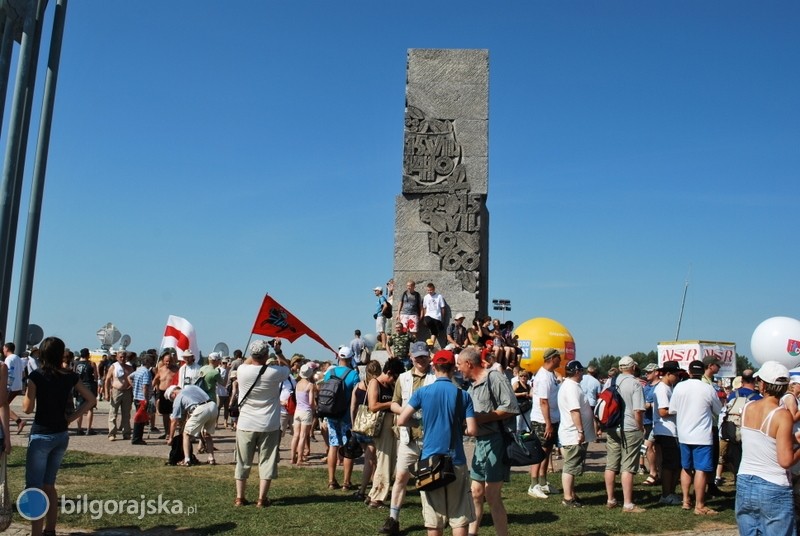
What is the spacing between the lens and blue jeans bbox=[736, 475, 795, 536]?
4.34 metres

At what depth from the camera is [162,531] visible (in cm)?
636

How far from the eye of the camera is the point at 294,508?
23.8ft

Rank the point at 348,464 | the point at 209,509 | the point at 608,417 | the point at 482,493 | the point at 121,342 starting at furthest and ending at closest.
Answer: the point at 121,342, the point at 348,464, the point at 608,417, the point at 209,509, the point at 482,493

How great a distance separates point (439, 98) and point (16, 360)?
29.9 feet

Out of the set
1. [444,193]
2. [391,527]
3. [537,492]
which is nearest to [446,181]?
[444,193]

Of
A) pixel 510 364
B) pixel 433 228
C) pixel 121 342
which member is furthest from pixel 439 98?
pixel 121 342

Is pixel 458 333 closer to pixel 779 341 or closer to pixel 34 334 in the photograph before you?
pixel 779 341

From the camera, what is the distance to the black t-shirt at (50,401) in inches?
222

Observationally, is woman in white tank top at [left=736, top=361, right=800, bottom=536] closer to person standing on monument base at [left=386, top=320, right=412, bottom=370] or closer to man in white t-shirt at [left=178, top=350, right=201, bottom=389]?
person standing on monument base at [left=386, top=320, right=412, bottom=370]

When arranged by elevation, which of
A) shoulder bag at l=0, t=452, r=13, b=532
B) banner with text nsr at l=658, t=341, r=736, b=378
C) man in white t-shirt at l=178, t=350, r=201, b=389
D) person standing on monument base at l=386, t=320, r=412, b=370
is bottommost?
shoulder bag at l=0, t=452, r=13, b=532

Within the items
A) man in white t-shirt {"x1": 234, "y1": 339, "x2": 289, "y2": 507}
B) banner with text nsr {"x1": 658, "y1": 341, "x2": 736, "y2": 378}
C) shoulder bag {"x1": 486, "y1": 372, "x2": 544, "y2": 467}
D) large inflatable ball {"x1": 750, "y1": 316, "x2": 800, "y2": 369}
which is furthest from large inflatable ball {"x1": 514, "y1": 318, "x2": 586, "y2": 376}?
shoulder bag {"x1": 486, "y1": 372, "x2": 544, "y2": 467}

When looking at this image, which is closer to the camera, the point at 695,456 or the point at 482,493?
the point at 482,493

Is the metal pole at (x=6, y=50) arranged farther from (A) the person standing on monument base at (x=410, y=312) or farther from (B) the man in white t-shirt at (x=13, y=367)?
(A) the person standing on monument base at (x=410, y=312)

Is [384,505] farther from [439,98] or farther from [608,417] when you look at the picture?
[439,98]
